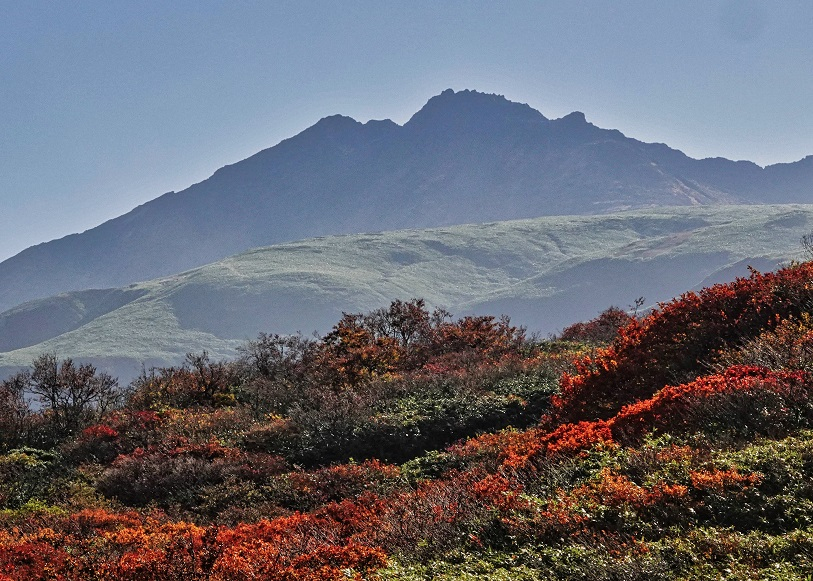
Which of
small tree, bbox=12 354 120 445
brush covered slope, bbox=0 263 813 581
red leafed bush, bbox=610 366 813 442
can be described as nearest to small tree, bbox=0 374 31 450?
brush covered slope, bbox=0 263 813 581

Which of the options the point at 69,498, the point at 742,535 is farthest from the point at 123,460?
the point at 742,535

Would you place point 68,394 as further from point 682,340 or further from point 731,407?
point 731,407

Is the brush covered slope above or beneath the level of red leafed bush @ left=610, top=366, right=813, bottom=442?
beneath

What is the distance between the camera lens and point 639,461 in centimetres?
736

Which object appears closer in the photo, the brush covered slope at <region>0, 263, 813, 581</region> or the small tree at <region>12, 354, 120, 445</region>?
the brush covered slope at <region>0, 263, 813, 581</region>

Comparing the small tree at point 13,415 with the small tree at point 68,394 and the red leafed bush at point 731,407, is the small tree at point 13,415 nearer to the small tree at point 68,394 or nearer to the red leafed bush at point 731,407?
the small tree at point 68,394

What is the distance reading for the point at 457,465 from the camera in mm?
12367

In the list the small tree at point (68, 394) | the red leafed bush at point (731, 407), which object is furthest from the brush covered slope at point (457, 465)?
the small tree at point (68, 394)

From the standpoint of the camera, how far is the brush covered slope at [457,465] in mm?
6102

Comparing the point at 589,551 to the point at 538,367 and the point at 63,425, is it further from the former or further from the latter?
the point at 63,425

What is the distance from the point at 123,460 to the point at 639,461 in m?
11.7

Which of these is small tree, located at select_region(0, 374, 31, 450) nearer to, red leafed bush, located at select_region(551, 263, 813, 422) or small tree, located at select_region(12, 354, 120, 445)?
small tree, located at select_region(12, 354, 120, 445)

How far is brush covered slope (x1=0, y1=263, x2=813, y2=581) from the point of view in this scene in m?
6.10

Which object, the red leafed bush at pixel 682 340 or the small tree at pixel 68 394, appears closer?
the red leafed bush at pixel 682 340
